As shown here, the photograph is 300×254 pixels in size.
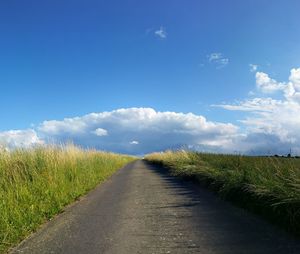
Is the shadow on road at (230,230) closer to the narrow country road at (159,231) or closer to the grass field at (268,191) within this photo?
the narrow country road at (159,231)

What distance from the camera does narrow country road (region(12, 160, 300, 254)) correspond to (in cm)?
754

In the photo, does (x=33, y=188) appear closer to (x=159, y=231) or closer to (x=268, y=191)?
(x=159, y=231)

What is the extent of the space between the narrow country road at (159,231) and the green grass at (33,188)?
35cm

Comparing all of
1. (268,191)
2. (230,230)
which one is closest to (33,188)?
(230,230)

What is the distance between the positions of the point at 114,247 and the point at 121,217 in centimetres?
311

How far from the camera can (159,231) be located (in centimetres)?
889

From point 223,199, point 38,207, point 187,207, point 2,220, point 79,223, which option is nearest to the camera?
point 2,220

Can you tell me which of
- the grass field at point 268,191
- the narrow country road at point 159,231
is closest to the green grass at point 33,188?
the narrow country road at point 159,231

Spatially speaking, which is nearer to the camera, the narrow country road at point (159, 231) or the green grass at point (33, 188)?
the narrow country road at point (159, 231)

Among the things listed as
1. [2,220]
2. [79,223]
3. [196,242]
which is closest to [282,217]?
[196,242]

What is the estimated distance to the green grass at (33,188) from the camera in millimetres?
9289

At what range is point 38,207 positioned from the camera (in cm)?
1115

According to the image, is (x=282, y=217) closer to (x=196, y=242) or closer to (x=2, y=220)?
(x=196, y=242)

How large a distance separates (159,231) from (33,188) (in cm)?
535
